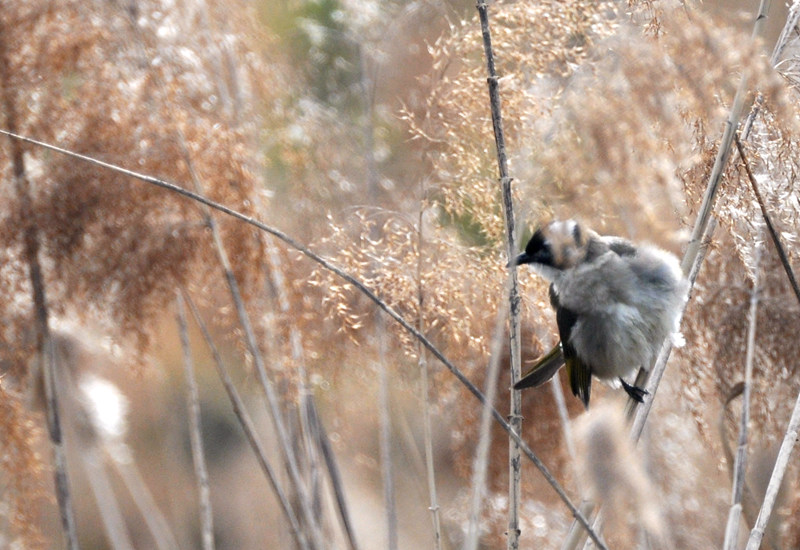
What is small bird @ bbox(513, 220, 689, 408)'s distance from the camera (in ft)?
7.50

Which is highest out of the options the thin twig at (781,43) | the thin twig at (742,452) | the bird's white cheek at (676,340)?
the thin twig at (781,43)

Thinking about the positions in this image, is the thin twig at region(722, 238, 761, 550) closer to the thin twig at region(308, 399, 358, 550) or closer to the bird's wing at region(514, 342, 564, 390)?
the bird's wing at region(514, 342, 564, 390)

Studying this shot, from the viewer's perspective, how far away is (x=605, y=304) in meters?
2.40

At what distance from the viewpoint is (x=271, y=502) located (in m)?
4.06

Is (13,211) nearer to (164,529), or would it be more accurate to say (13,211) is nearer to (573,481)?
(164,529)

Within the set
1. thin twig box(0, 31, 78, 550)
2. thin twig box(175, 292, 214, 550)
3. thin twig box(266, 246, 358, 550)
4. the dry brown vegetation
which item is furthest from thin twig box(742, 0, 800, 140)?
thin twig box(0, 31, 78, 550)

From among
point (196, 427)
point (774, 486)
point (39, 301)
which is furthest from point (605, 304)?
point (39, 301)

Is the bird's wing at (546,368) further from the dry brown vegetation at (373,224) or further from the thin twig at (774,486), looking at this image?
the thin twig at (774,486)

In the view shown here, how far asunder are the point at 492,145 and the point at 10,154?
1.36m

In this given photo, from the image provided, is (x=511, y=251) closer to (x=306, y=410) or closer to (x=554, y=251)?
(x=554, y=251)

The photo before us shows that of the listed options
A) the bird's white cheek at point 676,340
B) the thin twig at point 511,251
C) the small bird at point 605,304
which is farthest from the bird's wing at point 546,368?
the thin twig at point 511,251

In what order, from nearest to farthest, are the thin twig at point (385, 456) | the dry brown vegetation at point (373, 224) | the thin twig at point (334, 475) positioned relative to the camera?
the dry brown vegetation at point (373, 224)
the thin twig at point (334, 475)
the thin twig at point (385, 456)

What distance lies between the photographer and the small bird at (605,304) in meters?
2.29

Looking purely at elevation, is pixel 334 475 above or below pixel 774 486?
above
